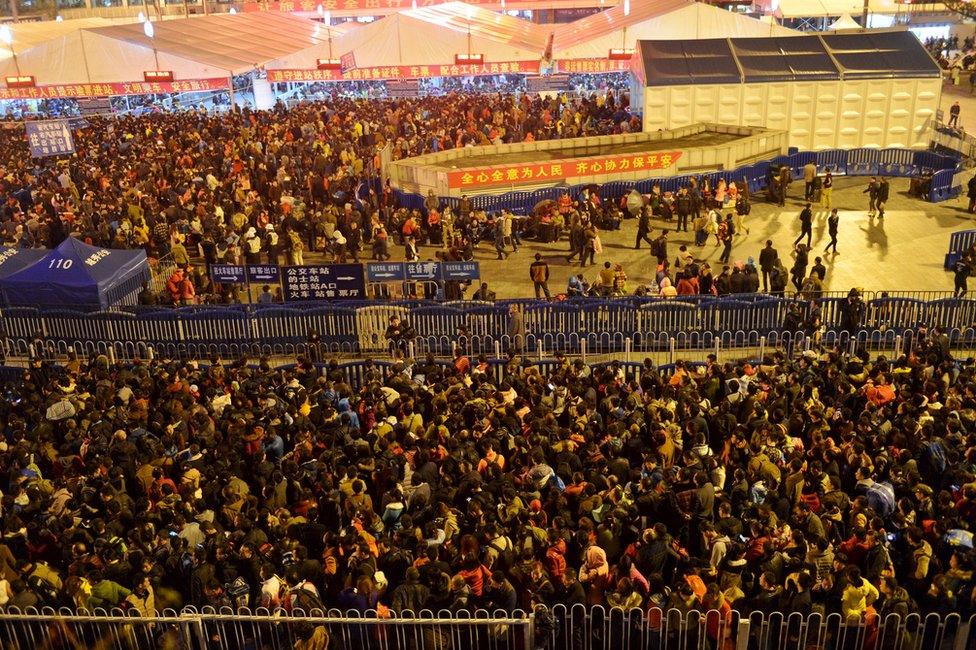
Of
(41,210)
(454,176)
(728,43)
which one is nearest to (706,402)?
(454,176)

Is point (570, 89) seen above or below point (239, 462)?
above

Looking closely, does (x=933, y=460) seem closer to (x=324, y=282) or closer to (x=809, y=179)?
(x=324, y=282)

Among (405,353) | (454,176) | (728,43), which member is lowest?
(405,353)

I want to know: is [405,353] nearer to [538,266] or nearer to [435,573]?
[538,266]

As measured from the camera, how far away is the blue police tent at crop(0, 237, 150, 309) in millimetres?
18125

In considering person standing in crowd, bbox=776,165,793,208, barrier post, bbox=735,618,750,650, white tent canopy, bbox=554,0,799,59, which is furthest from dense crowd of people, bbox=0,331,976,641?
white tent canopy, bbox=554,0,799,59

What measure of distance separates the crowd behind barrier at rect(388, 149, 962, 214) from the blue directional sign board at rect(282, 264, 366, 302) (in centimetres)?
843

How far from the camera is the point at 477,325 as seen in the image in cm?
1716

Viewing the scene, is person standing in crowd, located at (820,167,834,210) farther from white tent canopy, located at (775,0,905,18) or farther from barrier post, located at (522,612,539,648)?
white tent canopy, located at (775,0,905,18)

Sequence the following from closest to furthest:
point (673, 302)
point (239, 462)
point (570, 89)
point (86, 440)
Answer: point (239, 462) < point (86, 440) < point (673, 302) < point (570, 89)

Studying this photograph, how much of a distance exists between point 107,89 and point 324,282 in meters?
27.6

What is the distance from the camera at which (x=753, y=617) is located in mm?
8586

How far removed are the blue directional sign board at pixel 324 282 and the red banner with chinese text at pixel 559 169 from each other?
887 centimetres

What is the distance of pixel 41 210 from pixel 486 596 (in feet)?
73.7
